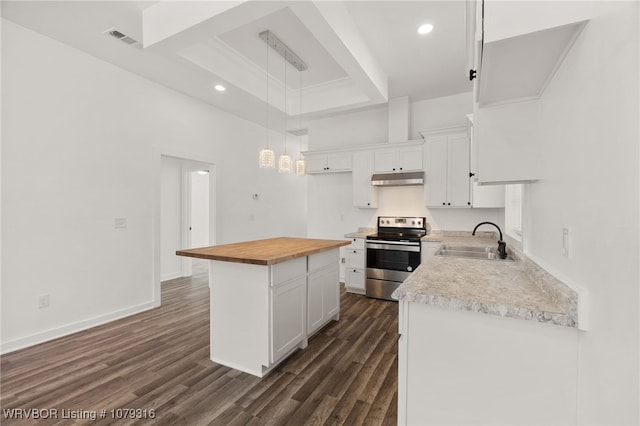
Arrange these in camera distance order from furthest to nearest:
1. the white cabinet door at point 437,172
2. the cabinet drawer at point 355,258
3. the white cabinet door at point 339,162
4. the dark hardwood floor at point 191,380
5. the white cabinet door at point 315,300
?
the white cabinet door at point 339,162 < the cabinet drawer at point 355,258 < the white cabinet door at point 437,172 < the white cabinet door at point 315,300 < the dark hardwood floor at point 191,380

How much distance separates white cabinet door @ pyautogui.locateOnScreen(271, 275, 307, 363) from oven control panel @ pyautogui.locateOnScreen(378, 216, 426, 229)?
2.44m

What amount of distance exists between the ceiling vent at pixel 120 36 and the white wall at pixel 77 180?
25.1 inches

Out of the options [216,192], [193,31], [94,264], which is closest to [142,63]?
[193,31]

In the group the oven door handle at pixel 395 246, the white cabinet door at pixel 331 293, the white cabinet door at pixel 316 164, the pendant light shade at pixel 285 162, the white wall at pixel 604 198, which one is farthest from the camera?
the white cabinet door at pixel 316 164

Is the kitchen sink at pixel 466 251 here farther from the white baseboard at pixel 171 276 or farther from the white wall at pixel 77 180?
the white baseboard at pixel 171 276

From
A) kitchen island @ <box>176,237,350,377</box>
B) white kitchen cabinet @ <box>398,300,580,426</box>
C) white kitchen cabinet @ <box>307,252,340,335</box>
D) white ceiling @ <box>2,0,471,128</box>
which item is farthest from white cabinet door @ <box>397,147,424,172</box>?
white kitchen cabinet @ <box>398,300,580,426</box>

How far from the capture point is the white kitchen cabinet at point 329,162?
4980mm

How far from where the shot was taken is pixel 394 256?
415 centimetres

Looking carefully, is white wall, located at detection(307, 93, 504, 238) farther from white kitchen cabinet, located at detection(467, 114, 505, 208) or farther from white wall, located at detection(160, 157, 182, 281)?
white wall, located at detection(160, 157, 182, 281)

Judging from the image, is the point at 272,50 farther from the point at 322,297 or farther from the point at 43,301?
the point at 43,301

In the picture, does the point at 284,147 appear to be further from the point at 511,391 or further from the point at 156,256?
the point at 511,391

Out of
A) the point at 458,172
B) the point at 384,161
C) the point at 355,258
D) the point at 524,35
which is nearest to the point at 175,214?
the point at 355,258

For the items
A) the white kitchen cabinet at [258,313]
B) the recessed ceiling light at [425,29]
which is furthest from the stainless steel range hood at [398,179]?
the white kitchen cabinet at [258,313]

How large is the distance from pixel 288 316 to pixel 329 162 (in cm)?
322
